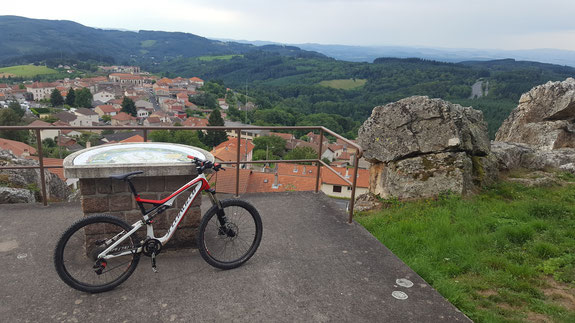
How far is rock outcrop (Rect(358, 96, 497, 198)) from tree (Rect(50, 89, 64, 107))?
340ft

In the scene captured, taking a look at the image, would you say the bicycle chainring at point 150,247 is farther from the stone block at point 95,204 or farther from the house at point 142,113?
the house at point 142,113

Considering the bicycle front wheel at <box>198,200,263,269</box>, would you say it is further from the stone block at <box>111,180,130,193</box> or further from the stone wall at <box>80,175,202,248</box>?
the stone block at <box>111,180,130,193</box>

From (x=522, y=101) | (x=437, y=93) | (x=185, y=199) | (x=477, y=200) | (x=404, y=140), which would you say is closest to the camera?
(x=185, y=199)

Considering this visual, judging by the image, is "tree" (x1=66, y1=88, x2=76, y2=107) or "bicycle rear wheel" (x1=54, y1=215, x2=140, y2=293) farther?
"tree" (x1=66, y1=88, x2=76, y2=107)

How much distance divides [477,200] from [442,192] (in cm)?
60

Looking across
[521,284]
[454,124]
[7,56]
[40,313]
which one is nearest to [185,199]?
[40,313]

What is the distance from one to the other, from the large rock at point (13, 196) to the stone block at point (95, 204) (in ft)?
9.53

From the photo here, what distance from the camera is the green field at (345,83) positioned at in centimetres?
15275

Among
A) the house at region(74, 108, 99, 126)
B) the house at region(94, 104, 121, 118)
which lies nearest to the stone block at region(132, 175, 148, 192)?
the house at region(74, 108, 99, 126)

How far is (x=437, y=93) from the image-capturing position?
118 meters

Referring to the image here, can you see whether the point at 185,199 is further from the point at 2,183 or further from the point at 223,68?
the point at 223,68

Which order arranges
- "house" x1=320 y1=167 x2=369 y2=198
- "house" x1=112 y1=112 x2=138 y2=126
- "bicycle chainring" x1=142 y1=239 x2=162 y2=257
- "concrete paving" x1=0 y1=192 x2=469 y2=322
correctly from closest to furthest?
1. "concrete paving" x1=0 y1=192 x2=469 y2=322
2. "bicycle chainring" x1=142 y1=239 x2=162 y2=257
3. "house" x1=320 y1=167 x2=369 y2=198
4. "house" x1=112 y1=112 x2=138 y2=126

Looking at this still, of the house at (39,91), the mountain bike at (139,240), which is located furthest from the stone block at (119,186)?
the house at (39,91)

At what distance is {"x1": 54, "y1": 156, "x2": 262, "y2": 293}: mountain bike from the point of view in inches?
129
